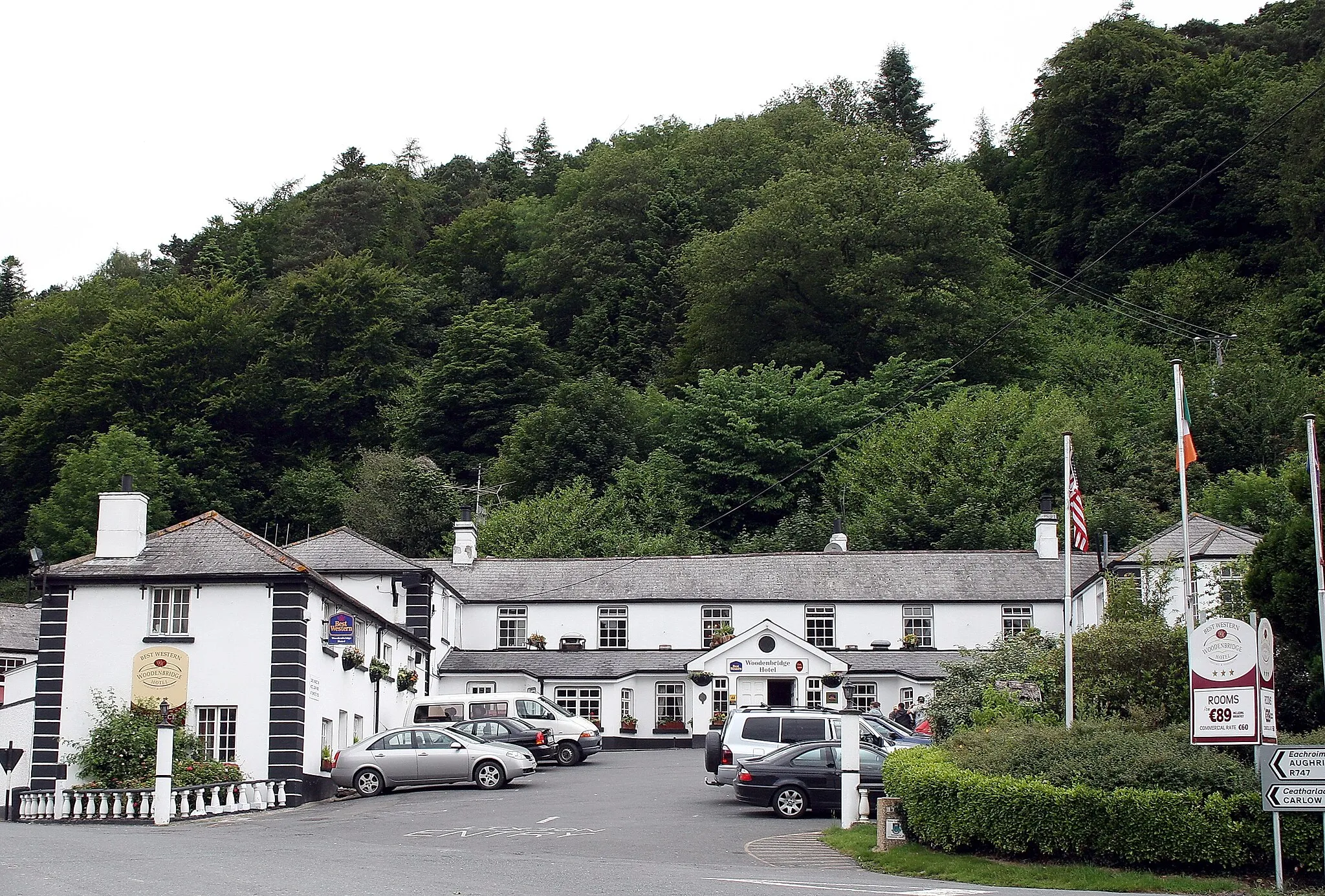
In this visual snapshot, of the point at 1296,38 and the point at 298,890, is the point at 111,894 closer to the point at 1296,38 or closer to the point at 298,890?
the point at 298,890

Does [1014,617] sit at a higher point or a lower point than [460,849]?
higher

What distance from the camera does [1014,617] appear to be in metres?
44.4

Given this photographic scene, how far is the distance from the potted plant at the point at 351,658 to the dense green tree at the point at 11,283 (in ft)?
220

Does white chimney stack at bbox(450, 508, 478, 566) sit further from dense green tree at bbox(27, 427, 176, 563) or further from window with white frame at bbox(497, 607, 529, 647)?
dense green tree at bbox(27, 427, 176, 563)

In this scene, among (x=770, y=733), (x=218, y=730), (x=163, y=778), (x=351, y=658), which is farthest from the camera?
(x=351, y=658)

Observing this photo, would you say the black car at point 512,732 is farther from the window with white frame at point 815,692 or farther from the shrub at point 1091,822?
the shrub at point 1091,822

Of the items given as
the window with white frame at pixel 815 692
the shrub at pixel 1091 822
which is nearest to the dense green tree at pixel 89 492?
the window with white frame at pixel 815 692

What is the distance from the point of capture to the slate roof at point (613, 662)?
43.3m

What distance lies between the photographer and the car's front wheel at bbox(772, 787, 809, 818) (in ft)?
81.7

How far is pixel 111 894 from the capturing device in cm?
1444

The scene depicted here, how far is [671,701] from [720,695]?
1727mm

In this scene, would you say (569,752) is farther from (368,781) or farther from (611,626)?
(611,626)

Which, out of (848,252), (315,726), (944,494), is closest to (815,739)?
(315,726)

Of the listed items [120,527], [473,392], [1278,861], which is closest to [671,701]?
[120,527]
